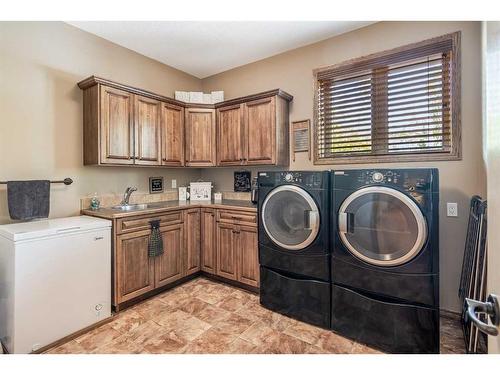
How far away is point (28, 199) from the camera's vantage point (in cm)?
212

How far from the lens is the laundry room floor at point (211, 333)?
184cm

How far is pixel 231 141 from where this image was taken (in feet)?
10.6

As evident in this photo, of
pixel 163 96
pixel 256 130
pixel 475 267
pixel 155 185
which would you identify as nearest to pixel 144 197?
pixel 155 185

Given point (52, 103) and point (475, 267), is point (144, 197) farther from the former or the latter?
point (475, 267)

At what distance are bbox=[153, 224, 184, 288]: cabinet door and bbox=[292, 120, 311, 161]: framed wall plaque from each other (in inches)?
65.8

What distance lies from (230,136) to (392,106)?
185cm

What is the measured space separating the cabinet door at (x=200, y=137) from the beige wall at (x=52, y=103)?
820 mm

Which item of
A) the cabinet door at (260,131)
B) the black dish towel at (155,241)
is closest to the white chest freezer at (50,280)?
the black dish towel at (155,241)

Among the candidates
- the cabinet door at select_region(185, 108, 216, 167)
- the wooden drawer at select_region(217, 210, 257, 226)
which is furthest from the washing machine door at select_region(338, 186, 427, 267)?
the cabinet door at select_region(185, 108, 216, 167)

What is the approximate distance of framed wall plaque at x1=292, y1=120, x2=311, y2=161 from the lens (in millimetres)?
2941

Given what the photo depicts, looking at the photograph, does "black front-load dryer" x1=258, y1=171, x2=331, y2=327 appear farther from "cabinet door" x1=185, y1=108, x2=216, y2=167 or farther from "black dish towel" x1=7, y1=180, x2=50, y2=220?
"black dish towel" x1=7, y1=180, x2=50, y2=220
